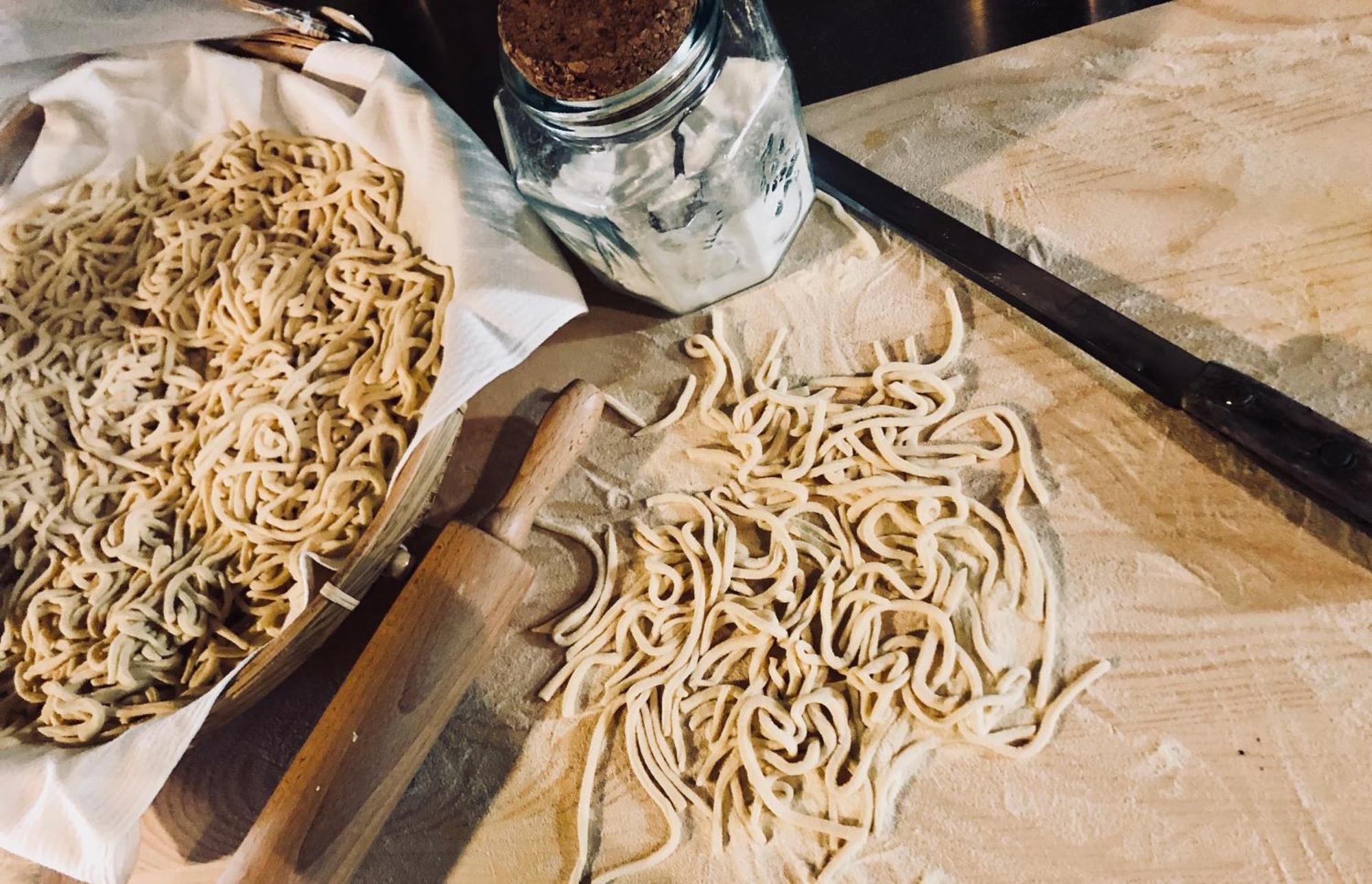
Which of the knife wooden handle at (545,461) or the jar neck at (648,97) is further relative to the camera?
the knife wooden handle at (545,461)

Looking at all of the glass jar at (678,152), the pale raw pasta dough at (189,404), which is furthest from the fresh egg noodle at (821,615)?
the pale raw pasta dough at (189,404)

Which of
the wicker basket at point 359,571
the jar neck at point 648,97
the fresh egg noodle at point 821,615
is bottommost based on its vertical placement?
the fresh egg noodle at point 821,615

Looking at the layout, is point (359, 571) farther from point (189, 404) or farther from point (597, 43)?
point (597, 43)

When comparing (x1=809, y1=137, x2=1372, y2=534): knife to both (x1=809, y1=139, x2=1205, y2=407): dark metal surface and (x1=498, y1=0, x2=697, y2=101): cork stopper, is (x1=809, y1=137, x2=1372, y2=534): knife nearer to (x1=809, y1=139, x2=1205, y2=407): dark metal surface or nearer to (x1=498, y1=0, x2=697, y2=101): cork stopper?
(x1=809, y1=139, x2=1205, y2=407): dark metal surface

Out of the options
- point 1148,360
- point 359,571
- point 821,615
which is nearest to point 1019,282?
point 1148,360

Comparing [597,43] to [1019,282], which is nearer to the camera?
[597,43]

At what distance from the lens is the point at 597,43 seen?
748 mm

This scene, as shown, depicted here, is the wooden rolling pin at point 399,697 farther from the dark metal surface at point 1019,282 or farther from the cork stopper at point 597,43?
the dark metal surface at point 1019,282

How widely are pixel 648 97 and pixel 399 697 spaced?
1.77 ft

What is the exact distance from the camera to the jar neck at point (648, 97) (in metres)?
0.74

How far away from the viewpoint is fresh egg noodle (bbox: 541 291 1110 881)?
2.65 ft

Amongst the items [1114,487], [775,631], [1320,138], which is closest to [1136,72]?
[1320,138]

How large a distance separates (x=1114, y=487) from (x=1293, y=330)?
218 millimetres

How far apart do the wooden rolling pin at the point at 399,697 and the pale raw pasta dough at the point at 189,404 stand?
10 cm
